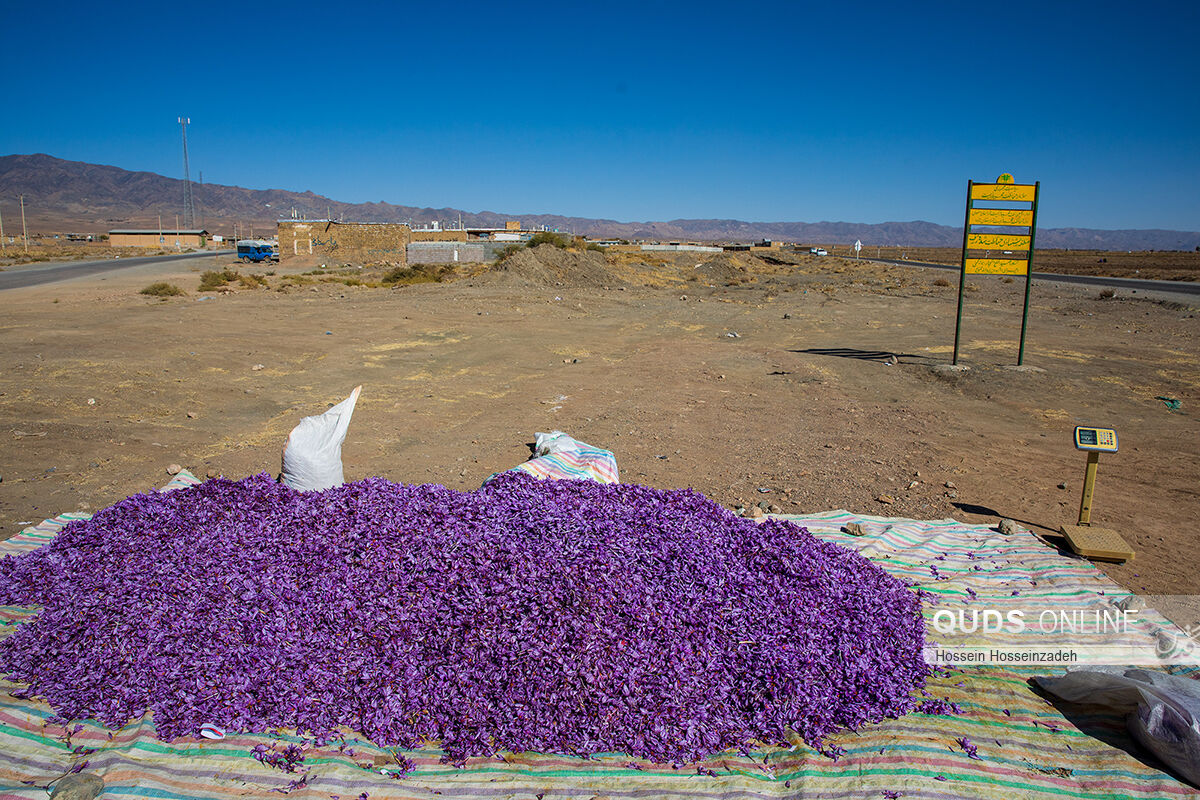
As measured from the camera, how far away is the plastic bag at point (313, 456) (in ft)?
14.8

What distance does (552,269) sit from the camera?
27.4 m

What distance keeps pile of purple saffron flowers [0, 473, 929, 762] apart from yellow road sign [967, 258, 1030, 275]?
8.09 m

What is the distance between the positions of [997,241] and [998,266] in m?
0.44

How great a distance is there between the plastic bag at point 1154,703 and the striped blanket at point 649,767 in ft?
0.20

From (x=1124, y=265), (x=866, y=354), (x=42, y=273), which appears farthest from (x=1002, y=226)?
(x=1124, y=265)

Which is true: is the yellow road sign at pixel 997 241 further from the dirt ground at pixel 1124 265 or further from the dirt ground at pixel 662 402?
the dirt ground at pixel 1124 265

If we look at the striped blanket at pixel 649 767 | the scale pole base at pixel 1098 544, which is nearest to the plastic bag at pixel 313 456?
the striped blanket at pixel 649 767

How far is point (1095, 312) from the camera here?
18.0m

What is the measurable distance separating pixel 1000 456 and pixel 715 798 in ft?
17.8

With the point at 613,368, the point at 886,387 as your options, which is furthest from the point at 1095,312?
the point at 613,368

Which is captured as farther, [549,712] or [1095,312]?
[1095,312]

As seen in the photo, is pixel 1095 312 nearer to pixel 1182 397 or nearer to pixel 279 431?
pixel 1182 397

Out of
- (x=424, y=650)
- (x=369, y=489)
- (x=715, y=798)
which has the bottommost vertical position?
(x=715, y=798)

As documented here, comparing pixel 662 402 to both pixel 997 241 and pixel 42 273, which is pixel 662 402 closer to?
pixel 997 241
